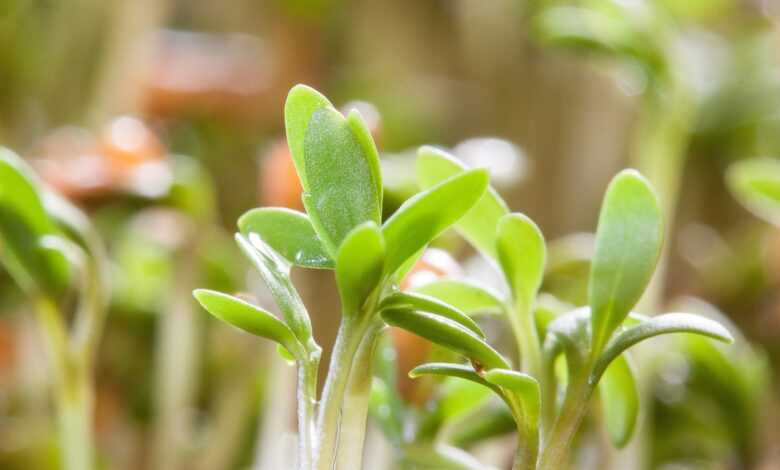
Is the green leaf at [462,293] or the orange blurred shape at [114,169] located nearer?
the green leaf at [462,293]

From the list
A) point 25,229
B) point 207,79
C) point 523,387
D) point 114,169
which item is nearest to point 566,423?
point 523,387

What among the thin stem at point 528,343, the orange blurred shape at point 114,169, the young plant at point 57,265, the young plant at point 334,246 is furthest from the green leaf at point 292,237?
the orange blurred shape at point 114,169

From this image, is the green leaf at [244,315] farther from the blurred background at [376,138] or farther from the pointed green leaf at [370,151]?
the blurred background at [376,138]

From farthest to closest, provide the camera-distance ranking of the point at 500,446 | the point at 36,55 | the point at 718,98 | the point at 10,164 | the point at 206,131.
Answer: the point at 36,55
the point at 206,131
the point at 718,98
the point at 500,446
the point at 10,164

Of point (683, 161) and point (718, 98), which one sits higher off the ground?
point (718, 98)

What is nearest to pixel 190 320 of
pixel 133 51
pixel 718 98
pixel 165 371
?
pixel 165 371

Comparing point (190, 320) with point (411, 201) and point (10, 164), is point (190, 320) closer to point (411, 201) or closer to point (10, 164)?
point (10, 164)

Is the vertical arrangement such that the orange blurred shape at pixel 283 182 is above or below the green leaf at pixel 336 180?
below

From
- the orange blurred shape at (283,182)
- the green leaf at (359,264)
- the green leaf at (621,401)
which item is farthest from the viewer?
the orange blurred shape at (283,182)

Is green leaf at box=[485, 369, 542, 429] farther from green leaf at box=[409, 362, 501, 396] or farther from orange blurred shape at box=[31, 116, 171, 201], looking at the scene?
orange blurred shape at box=[31, 116, 171, 201]
